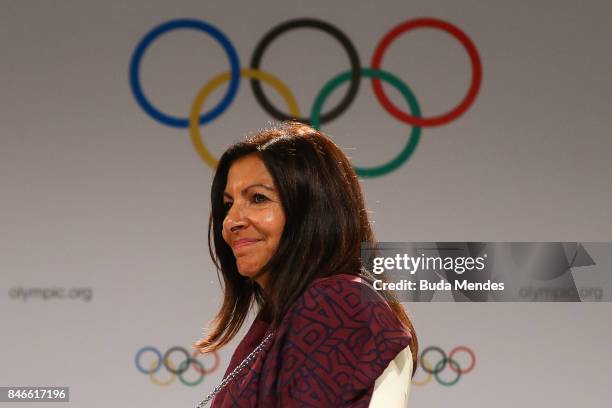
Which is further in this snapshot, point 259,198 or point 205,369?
point 205,369

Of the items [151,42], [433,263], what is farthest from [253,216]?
[151,42]

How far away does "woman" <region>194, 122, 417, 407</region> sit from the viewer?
1023mm

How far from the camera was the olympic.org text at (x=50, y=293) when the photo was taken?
291cm

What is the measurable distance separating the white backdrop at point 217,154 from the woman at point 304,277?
1.68m

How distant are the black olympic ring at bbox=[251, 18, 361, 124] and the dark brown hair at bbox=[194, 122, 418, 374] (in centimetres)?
174

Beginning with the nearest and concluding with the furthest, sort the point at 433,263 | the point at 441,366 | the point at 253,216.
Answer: the point at 253,216
the point at 433,263
the point at 441,366

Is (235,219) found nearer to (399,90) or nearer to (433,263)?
(433,263)

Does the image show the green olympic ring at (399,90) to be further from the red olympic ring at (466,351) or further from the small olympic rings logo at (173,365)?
the small olympic rings logo at (173,365)

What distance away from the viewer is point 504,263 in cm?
192

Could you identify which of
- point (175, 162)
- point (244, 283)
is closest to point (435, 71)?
point (175, 162)

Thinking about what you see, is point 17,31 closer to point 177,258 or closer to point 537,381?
point 177,258

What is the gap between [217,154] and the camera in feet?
9.67

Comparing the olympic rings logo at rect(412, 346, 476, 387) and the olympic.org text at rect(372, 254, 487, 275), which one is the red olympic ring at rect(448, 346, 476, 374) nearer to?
the olympic rings logo at rect(412, 346, 476, 387)

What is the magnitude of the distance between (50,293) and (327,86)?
1.21 m
